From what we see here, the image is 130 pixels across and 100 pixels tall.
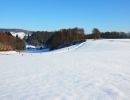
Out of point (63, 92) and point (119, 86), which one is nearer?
point (63, 92)

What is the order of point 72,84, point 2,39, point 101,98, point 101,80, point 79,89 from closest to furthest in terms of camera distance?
point 101,98
point 79,89
point 72,84
point 101,80
point 2,39

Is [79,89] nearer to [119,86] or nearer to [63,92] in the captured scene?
[63,92]

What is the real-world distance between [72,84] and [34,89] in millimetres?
1999

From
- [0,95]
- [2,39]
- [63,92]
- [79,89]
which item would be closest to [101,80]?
[79,89]

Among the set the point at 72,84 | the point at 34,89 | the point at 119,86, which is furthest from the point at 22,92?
the point at 119,86

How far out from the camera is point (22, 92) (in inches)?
448

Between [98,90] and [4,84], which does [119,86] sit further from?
[4,84]

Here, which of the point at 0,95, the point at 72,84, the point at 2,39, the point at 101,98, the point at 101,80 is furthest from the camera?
the point at 2,39

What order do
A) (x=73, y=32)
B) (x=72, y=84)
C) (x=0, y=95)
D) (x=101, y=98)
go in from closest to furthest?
1. (x=101, y=98)
2. (x=0, y=95)
3. (x=72, y=84)
4. (x=73, y=32)

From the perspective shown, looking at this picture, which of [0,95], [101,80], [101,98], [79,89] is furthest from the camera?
[101,80]

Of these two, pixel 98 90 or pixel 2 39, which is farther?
pixel 2 39

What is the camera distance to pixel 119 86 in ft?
40.4

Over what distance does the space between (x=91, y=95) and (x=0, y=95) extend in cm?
355

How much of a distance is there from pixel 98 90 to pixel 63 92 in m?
1.49
